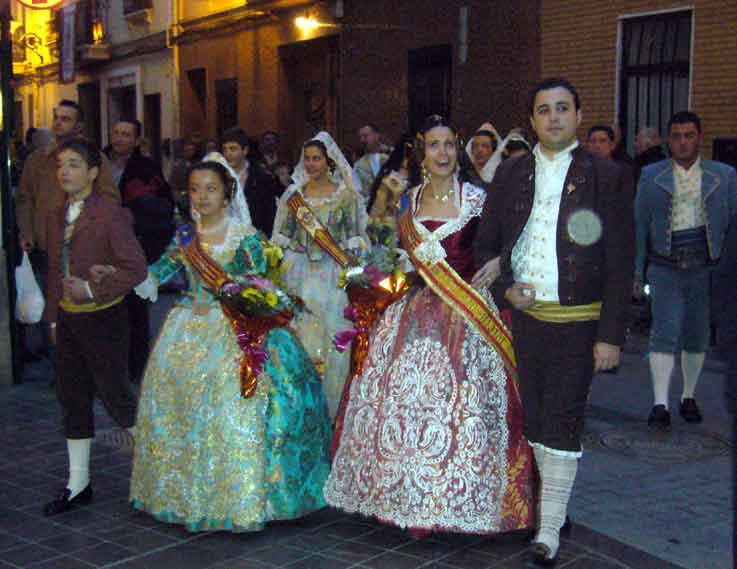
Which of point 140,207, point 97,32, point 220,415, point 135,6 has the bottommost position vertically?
point 220,415

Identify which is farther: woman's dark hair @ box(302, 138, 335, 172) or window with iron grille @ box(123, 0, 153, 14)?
window with iron grille @ box(123, 0, 153, 14)

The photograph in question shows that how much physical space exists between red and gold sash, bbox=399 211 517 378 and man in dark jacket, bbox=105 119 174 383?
3942 millimetres

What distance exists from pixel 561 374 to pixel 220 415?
5.24 ft

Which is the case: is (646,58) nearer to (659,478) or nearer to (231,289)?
(659,478)

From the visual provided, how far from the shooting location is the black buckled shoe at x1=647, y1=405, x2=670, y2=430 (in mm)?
6898

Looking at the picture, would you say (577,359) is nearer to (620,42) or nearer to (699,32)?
(699,32)

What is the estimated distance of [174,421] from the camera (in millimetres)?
5102

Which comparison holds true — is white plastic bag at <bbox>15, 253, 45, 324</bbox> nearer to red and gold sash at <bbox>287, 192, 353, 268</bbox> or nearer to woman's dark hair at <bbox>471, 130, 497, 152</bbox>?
red and gold sash at <bbox>287, 192, 353, 268</bbox>

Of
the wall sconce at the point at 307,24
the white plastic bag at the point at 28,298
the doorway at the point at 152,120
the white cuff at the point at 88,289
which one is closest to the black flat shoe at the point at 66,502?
the white cuff at the point at 88,289

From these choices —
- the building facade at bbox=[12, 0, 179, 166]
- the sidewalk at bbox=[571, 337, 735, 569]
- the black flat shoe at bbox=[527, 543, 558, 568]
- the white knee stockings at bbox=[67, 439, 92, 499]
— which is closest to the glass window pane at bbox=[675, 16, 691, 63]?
the sidewalk at bbox=[571, 337, 735, 569]

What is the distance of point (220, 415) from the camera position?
4984 millimetres

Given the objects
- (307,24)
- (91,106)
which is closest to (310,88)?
(307,24)

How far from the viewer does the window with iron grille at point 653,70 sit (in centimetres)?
1145

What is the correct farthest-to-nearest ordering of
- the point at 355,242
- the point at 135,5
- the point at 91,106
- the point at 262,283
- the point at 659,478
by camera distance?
the point at 91,106 → the point at 135,5 → the point at 355,242 → the point at 659,478 → the point at 262,283
